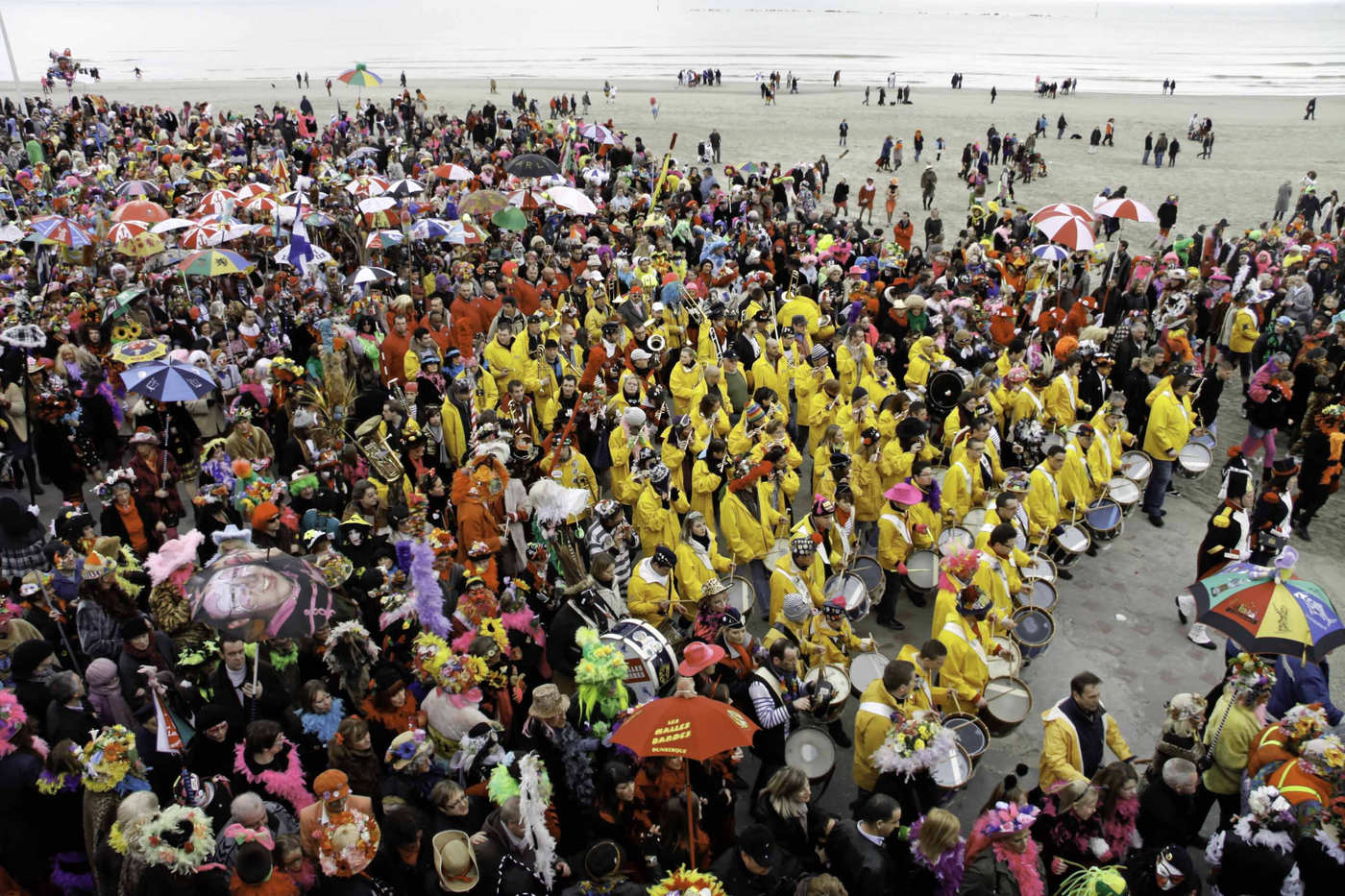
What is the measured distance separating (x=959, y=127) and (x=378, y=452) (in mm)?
44212

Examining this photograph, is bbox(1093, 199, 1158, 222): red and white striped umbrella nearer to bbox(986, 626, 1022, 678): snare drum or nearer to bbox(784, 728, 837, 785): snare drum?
bbox(986, 626, 1022, 678): snare drum

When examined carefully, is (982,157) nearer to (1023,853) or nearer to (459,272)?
(459,272)

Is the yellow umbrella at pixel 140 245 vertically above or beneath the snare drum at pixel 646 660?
above

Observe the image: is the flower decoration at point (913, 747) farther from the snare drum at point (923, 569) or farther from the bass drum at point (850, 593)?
the snare drum at point (923, 569)

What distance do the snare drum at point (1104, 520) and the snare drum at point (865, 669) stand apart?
12.1 feet

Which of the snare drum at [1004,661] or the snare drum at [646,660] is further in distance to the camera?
the snare drum at [1004,661]

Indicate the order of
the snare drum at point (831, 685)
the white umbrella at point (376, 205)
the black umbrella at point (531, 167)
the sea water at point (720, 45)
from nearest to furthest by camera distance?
1. the snare drum at point (831, 685)
2. the white umbrella at point (376, 205)
3. the black umbrella at point (531, 167)
4. the sea water at point (720, 45)

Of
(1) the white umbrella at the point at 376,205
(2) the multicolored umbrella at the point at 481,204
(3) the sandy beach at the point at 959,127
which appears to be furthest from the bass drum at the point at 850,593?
(3) the sandy beach at the point at 959,127

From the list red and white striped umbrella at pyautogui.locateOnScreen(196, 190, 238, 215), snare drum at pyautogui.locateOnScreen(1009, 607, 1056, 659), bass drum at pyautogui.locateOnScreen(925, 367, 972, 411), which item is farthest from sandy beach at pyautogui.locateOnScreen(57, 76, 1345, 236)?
snare drum at pyautogui.locateOnScreen(1009, 607, 1056, 659)

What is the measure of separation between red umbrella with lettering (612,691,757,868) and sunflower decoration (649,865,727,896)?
0.48 metres

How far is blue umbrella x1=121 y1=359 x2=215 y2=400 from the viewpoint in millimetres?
8430

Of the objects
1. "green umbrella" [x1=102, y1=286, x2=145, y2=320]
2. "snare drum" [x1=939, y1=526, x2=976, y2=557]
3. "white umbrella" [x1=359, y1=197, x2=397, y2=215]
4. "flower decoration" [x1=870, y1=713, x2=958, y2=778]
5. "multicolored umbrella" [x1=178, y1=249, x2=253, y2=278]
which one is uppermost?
"white umbrella" [x1=359, y1=197, x2=397, y2=215]

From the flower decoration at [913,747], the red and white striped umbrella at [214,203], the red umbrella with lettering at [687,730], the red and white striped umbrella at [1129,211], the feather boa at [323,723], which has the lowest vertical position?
the flower decoration at [913,747]

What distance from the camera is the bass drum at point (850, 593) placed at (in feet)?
25.3
